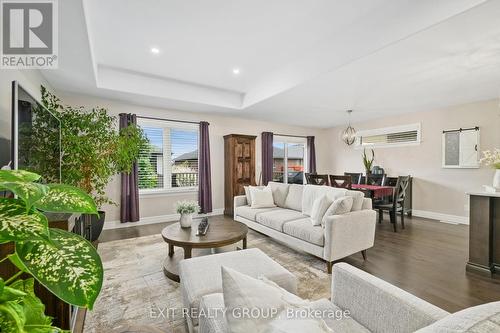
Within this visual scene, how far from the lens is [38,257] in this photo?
17.0 inches

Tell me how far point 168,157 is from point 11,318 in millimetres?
4734

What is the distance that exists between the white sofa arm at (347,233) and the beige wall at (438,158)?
3.26 meters

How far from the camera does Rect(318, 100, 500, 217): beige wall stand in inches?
167

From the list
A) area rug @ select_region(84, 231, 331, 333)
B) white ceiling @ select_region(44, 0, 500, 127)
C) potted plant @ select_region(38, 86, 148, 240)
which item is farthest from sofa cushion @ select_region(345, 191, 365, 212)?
potted plant @ select_region(38, 86, 148, 240)

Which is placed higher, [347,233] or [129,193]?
[129,193]

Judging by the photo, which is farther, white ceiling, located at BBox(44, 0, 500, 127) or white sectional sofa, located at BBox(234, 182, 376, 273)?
white sectional sofa, located at BBox(234, 182, 376, 273)

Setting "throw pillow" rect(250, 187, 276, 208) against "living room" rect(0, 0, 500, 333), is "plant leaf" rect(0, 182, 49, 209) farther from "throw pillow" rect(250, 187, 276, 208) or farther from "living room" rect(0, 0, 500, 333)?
"throw pillow" rect(250, 187, 276, 208)

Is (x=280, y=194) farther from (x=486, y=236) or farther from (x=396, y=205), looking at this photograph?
(x=486, y=236)

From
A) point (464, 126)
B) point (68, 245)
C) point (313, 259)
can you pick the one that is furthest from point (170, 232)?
point (464, 126)

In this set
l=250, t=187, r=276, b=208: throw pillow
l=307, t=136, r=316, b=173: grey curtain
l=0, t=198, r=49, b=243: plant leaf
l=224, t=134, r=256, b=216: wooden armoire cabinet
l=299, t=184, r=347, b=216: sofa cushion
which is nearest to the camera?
l=0, t=198, r=49, b=243: plant leaf

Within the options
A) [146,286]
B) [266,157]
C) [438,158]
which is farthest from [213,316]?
[438,158]

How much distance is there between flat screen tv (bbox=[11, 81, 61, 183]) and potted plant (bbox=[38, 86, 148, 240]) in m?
0.66

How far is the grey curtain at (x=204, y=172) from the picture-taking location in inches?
200

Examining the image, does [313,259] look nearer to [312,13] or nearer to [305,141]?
[312,13]
